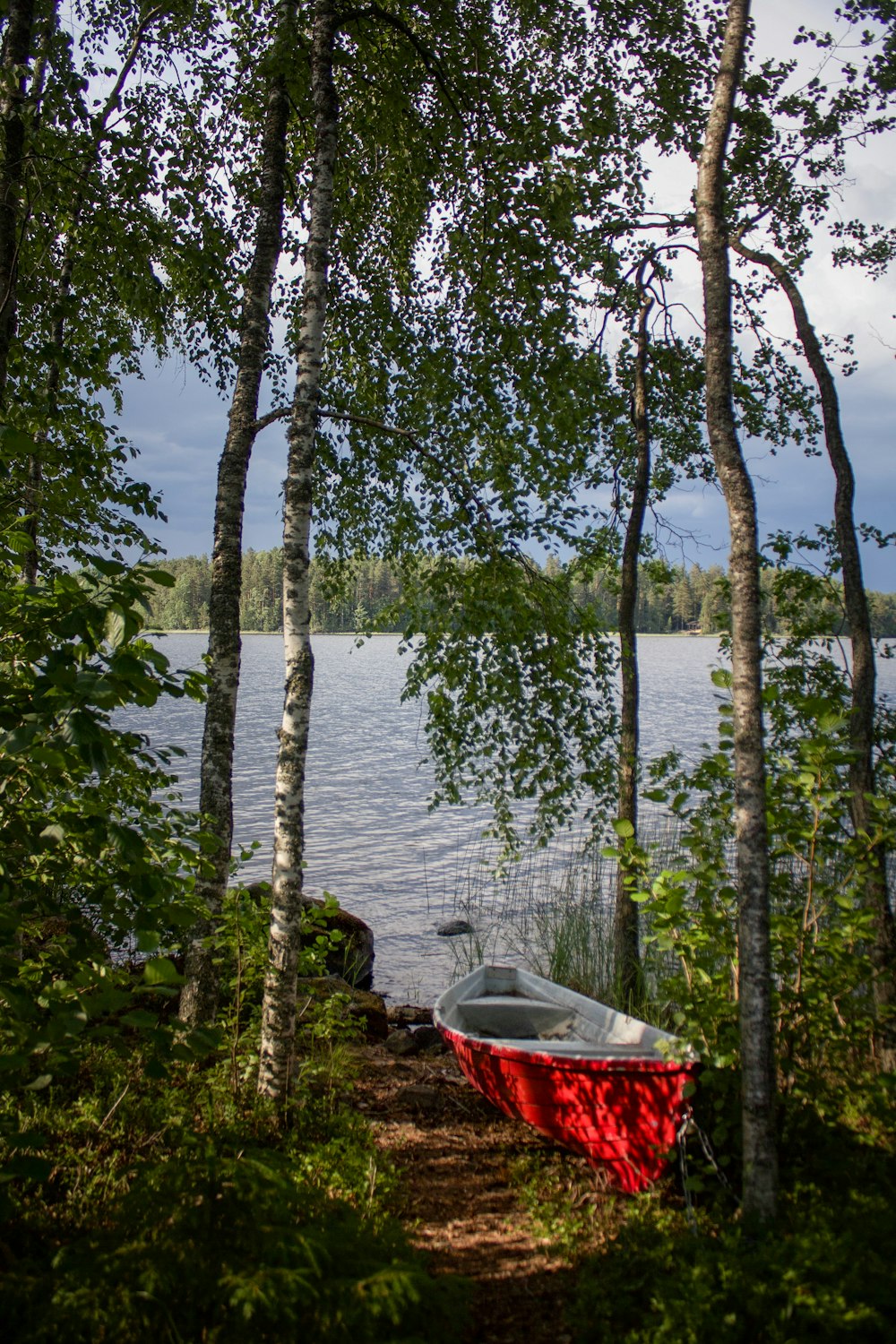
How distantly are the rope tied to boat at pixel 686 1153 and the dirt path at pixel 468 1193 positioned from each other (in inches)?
27.6

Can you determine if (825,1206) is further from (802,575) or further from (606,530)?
(606,530)

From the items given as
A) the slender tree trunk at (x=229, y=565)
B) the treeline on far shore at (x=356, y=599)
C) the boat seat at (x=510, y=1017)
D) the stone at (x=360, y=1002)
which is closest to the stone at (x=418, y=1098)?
the boat seat at (x=510, y=1017)

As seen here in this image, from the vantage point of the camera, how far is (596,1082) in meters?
4.93

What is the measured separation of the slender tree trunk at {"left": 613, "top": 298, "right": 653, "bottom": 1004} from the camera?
8.79m

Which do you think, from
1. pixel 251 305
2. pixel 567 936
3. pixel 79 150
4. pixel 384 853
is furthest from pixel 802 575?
pixel 384 853

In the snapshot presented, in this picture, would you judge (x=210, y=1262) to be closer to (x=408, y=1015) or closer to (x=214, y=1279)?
(x=214, y=1279)

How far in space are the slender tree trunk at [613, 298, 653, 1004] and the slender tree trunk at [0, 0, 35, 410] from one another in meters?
5.54

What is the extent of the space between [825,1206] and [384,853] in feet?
42.6

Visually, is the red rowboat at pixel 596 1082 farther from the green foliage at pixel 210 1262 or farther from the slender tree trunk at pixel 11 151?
the slender tree trunk at pixel 11 151

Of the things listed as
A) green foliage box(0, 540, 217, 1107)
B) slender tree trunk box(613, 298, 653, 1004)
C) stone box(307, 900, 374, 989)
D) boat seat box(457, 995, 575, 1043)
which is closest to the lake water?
stone box(307, 900, 374, 989)

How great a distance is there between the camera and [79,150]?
617 centimetres

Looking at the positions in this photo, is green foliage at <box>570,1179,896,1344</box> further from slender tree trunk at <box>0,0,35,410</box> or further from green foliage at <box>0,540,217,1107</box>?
slender tree trunk at <box>0,0,35,410</box>

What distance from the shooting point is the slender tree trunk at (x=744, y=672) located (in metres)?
3.84

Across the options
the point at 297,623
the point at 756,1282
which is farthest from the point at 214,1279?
the point at 297,623
